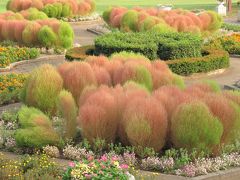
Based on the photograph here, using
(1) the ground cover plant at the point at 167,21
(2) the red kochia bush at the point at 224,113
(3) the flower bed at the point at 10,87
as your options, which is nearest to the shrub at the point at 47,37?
(1) the ground cover plant at the point at 167,21

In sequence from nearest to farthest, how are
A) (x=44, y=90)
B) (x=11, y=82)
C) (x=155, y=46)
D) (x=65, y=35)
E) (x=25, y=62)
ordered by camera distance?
(x=44, y=90) < (x=11, y=82) < (x=155, y=46) < (x=25, y=62) < (x=65, y=35)

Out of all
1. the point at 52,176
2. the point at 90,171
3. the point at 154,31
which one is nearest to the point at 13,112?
the point at 52,176

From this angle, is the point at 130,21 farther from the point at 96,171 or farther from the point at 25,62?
the point at 96,171

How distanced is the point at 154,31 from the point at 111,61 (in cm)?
861

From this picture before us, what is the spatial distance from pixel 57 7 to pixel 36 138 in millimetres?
24825

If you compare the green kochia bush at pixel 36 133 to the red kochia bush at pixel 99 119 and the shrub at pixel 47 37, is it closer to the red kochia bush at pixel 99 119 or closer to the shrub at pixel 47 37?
the red kochia bush at pixel 99 119

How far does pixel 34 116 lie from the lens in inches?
374

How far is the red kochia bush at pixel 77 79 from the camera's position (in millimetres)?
11430

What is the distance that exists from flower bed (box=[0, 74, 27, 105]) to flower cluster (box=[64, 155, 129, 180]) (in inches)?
241

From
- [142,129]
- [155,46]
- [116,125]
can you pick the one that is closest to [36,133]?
[116,125]

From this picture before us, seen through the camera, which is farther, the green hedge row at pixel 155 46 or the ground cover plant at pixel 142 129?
the green hedge row at pixel 155 46

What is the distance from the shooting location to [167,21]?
78.3 ft

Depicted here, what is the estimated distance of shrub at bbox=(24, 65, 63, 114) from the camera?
11.0 metres

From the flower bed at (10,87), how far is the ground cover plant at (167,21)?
26.1 feet
